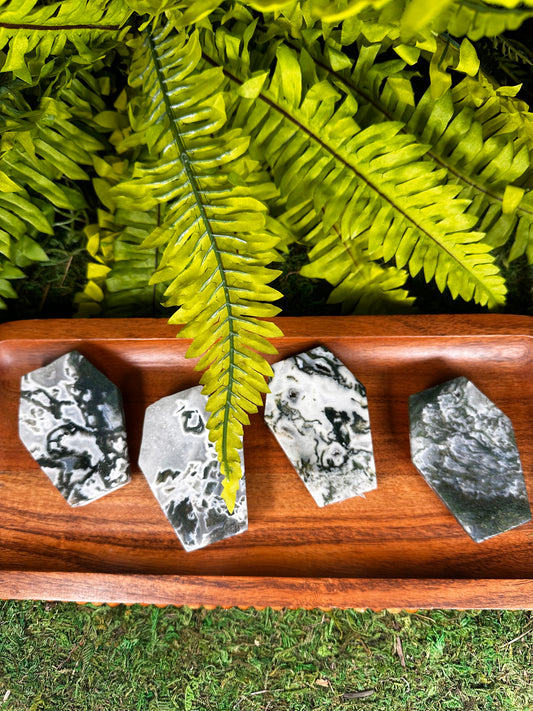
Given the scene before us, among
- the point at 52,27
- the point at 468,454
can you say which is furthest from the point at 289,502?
the point at 52,27

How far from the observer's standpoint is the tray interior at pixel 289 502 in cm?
148

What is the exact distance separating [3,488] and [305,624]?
42.3 inches

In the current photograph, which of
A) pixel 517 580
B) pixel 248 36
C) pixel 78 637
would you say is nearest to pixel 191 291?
pixel 248 36

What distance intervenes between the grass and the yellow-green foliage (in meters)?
0.81

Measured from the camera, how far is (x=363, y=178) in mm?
1336

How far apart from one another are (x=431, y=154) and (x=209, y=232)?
667mm

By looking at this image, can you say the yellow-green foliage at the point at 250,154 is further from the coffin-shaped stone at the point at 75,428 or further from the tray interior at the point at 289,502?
the coffin-shaped stone at the point at 75,428

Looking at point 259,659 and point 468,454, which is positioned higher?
point 468,454

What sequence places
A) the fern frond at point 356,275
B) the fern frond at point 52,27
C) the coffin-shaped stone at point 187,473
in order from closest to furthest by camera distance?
the fern frond at point 52,27 → the coffin-shaped stone at point 187,473 → the fern frond at point 356,275

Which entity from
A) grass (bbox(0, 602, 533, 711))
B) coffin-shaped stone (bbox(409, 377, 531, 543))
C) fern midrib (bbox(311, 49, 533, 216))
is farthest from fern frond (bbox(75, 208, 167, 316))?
grass (bbox(0, 602, 533, 711))

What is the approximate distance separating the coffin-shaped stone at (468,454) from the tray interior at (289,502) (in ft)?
0.27

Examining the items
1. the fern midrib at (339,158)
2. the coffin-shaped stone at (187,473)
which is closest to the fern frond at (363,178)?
the fern midrib at (339,158)

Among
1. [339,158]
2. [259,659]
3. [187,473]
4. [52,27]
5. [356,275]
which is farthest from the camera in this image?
[259,659]

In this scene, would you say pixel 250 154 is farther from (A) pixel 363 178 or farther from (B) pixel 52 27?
(B) pixel 52 27
